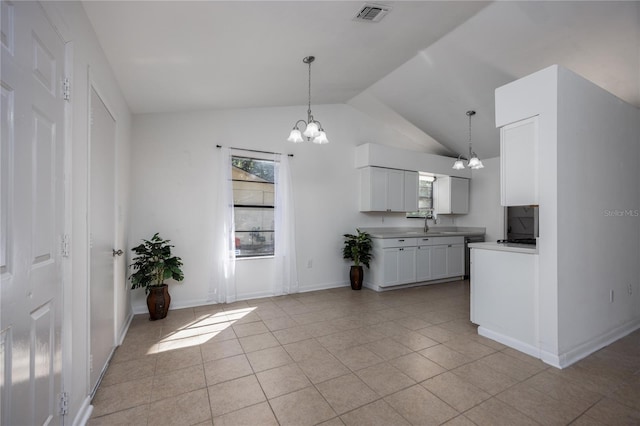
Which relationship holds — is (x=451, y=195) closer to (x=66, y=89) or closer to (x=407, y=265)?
(x=407, y=265)

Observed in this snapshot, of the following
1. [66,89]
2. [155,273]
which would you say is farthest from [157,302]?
[66,89]

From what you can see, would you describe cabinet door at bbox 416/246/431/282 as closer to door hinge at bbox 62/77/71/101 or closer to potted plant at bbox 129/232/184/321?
potted plant at bbox 129/232/184/321

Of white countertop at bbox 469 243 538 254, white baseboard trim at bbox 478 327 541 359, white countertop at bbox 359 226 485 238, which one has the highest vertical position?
white countertop at bbox 469 243 538 254

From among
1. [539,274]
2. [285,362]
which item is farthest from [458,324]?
[285,362]

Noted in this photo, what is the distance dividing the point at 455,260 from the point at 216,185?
4.54 m

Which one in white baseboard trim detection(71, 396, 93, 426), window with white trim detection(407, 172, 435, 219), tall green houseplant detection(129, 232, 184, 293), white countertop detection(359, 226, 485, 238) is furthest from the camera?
window with white trim detection(407, 172, 435, 219)

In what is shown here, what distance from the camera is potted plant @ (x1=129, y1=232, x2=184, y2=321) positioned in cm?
326

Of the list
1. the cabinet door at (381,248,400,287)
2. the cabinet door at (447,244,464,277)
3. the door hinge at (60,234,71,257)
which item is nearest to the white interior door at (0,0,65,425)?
the door hinge at (60,234,71,257)

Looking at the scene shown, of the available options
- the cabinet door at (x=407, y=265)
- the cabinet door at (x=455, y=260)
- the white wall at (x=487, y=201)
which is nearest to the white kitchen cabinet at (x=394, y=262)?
the cabinet door at (x=407, y=265)

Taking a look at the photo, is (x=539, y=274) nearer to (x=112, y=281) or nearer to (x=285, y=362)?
(x=285, y=362)

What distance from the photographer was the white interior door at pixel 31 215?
1008mm

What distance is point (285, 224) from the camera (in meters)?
4.41

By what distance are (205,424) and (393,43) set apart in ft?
12.3

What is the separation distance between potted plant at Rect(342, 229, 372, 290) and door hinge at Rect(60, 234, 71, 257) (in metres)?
3.77
